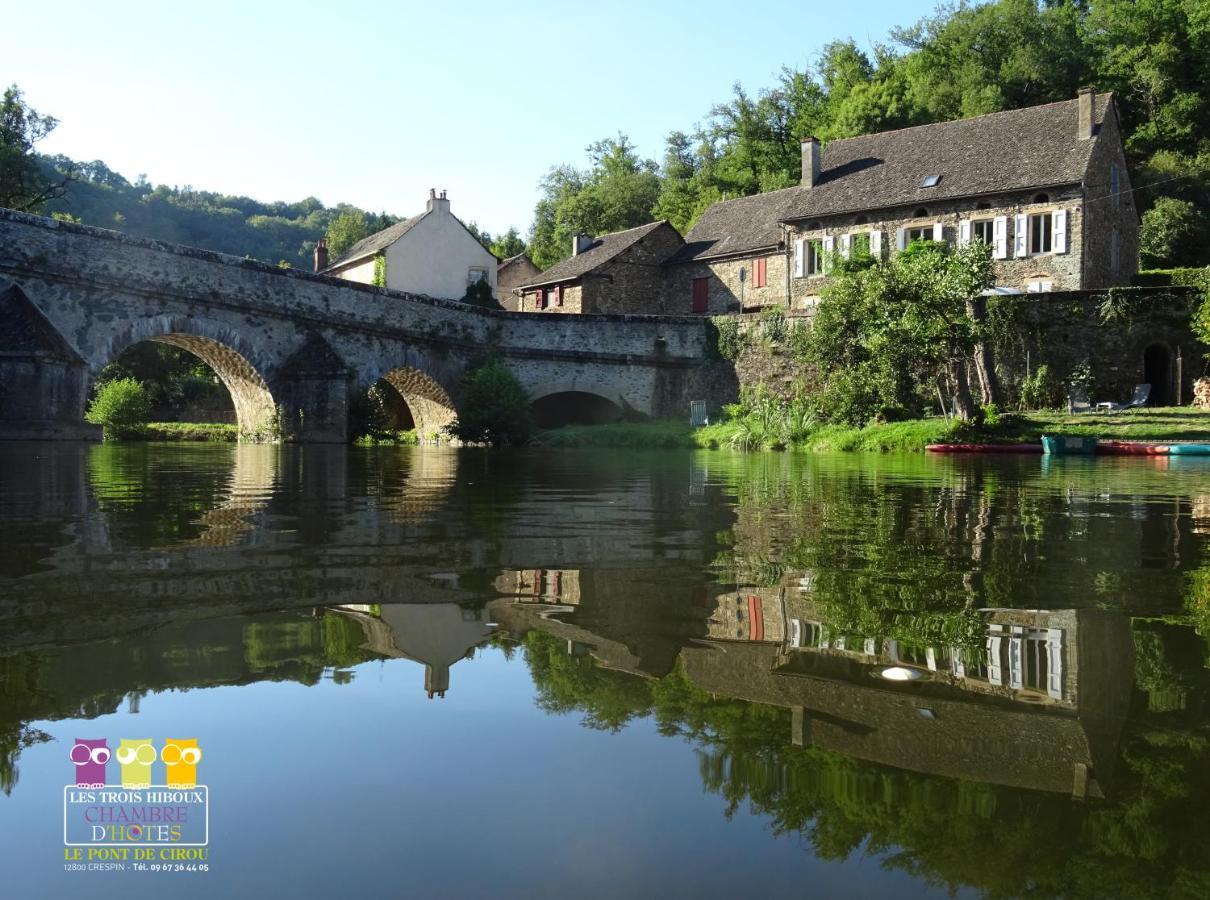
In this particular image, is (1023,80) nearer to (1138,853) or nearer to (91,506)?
(91,506)

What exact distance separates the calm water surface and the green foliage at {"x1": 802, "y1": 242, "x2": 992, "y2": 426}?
66.5ft

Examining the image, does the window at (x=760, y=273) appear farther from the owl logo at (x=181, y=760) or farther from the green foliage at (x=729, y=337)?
the owl logo at (x=181, y=760)

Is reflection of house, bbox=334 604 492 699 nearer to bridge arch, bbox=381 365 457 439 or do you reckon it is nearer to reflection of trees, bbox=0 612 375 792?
reflection of trees, bbox=0 612 375 792

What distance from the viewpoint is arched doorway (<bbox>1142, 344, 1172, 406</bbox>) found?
28.5 metres

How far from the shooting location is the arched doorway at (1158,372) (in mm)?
28531

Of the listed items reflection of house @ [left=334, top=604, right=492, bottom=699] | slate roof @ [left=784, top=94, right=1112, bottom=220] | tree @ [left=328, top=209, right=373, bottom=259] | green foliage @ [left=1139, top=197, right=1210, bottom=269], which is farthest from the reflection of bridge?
tree @ [left=328, top=209, right=373, bottom=259]

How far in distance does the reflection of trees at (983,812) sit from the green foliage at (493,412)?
27.5m

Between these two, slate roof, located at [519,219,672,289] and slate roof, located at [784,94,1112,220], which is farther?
slate roof, located at [519,219,672,289]

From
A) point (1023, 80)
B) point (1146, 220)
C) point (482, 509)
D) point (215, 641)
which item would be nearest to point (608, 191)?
point (1023, 80)

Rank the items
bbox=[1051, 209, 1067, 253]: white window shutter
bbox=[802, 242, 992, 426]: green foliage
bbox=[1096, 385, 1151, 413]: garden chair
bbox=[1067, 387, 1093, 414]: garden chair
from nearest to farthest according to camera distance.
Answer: bbox=[802, 242, 992, 426]: green foliage < bbox=[1067, 387, 1093, 414]: garden chair < bbox=[1096, 385, 1151, 413]: garden chair < bbox=[1051, 209, 1067, 253]: white window shutter

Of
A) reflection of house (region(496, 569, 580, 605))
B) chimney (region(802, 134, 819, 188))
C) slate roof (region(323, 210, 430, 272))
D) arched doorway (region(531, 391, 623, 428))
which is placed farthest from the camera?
slate roof (region(323, 210, 430, 272))

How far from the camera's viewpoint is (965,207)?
34062mm

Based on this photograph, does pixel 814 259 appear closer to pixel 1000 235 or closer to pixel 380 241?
pixel 1000 235

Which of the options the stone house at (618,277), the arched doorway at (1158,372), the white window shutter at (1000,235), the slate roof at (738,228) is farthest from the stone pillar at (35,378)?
the white window shutter at (1000,235)
